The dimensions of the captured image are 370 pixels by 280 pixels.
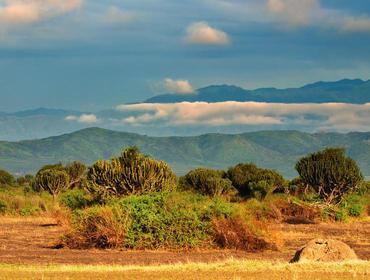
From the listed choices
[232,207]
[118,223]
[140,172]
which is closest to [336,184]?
[140,172]

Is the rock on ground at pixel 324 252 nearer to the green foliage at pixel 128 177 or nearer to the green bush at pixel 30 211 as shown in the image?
the green foliage at pixel 128 177

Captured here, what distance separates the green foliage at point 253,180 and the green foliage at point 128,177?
1034 inches

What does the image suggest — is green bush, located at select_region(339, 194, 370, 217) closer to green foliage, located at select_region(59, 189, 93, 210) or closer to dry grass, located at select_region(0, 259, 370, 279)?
green foliage, located at select_region(59, 189, 93, 210)

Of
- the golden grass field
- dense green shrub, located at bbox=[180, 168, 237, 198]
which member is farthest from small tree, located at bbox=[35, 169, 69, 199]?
the golden grass field

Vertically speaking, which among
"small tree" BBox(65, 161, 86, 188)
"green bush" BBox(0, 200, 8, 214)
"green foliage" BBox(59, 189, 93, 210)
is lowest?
"green bush" BBox(0, 200, 8, 214)

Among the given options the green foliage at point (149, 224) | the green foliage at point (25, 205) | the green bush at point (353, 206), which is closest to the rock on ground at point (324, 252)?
the green foliage at point (149, 224)

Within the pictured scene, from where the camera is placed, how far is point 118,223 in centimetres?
3966

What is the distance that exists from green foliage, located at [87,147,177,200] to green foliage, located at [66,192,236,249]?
460 inches

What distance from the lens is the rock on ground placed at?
102 ft

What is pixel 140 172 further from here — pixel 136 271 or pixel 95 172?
pixel 136 271

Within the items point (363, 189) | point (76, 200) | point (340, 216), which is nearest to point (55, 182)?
point (76, 200)

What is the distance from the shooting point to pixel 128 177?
52844 millimetres

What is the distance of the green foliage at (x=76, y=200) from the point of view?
5697 cm

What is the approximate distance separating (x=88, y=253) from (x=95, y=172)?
16559 mm
